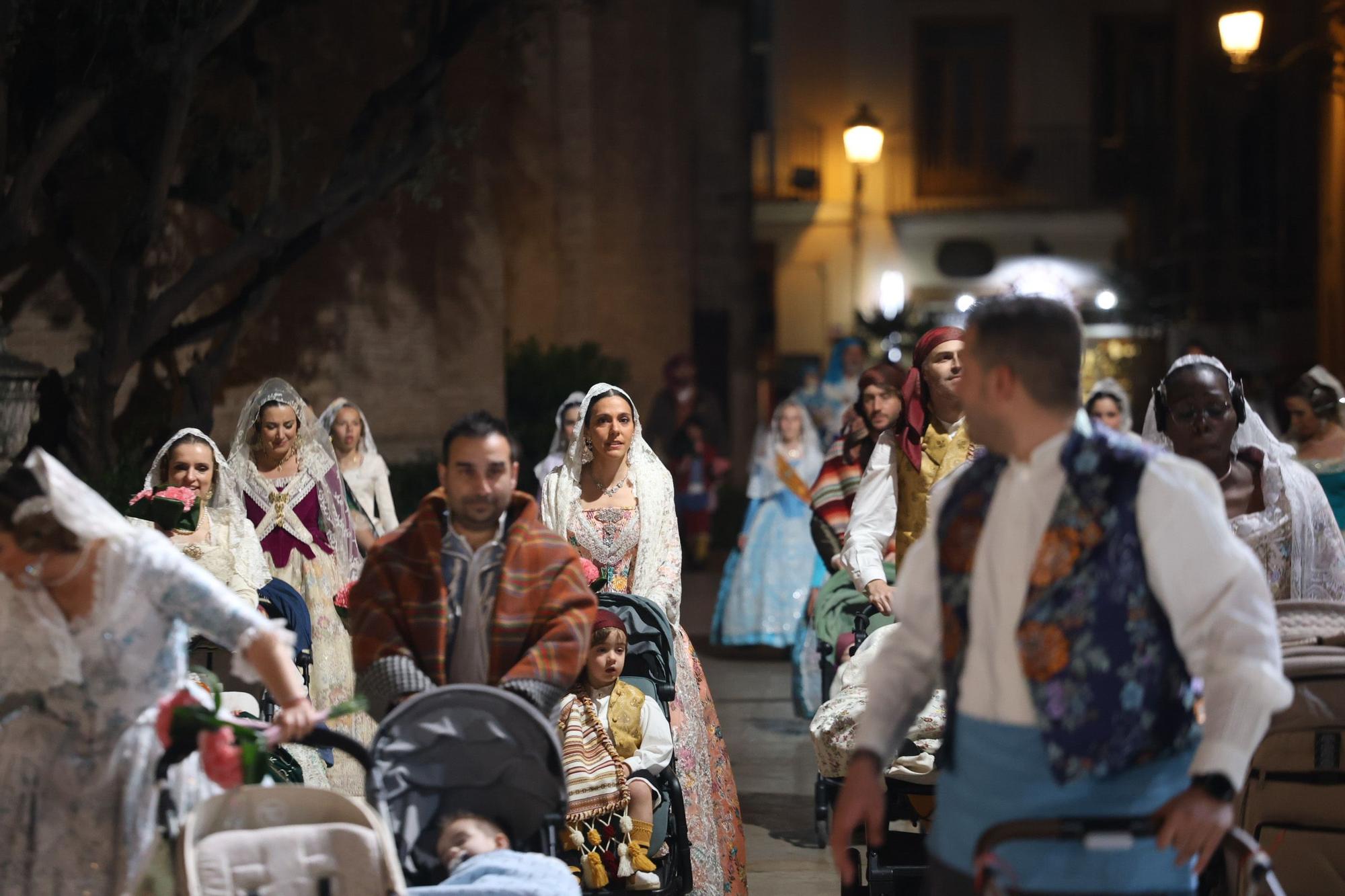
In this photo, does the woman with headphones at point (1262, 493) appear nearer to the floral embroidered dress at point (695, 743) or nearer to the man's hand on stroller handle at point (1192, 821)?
the floral embroidered dress at point (695, 743)

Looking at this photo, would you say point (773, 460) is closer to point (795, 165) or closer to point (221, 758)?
point (221, 758)

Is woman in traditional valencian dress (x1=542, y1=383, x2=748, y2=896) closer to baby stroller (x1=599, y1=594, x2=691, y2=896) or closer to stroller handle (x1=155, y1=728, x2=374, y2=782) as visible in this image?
baby stroller (x1=599, y1=594, x2=691, y2=896)

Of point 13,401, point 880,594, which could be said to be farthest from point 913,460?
point 13,401

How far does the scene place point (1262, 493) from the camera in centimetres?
567

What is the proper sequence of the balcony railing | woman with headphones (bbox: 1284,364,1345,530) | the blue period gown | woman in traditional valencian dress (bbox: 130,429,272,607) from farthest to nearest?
the balcony railing < the blue period gown < woman with headphones (bbox: 1284,364,1345,530) < woman in traditional valencian dress (bbox: 130,429,272,607)

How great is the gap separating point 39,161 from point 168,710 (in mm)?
7150

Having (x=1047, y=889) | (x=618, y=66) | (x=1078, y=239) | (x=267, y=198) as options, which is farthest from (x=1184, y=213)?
(x=1047, y=889)

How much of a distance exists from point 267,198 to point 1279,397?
7388mm

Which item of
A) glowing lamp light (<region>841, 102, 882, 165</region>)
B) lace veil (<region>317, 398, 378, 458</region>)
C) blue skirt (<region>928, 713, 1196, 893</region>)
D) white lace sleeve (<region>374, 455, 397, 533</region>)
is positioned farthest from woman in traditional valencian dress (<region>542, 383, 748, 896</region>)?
glowing lamp light (<region>841, 102, 882, 165</region>)

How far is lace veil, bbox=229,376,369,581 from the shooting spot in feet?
28.0

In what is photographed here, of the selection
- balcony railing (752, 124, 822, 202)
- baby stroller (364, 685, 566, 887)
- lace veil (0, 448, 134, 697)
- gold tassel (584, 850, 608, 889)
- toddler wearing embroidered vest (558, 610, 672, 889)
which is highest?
balcony railing (752, 124, 822, 202)

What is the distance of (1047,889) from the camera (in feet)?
10.7

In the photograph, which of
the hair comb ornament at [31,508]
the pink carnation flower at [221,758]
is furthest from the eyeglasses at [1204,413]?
the hair comb ornament at [31,508]

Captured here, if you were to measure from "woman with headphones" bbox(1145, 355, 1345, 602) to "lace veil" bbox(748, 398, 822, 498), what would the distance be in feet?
23.8
